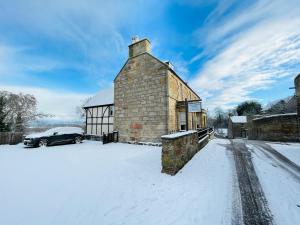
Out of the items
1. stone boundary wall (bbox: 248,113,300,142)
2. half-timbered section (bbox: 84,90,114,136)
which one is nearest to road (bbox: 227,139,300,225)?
stone boundary wall (bbox: 248,113,300,142)

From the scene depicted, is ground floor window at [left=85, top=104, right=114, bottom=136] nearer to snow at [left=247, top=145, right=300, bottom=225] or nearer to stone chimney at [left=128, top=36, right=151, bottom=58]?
stone chimney at [left=128, top=36, right=151, bottom=58]

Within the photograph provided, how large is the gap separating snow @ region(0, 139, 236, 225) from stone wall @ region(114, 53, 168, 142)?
625 centimetres

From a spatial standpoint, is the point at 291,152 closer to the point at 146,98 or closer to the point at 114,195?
the point at 146,98

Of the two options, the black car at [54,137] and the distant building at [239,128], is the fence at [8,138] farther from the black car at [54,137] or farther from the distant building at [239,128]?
the distant building at [239,128]

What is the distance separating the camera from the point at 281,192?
4.26m

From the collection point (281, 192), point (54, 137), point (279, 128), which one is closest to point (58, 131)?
point (54, 137)

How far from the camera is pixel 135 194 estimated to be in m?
4.06

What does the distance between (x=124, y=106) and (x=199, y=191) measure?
11267 mm

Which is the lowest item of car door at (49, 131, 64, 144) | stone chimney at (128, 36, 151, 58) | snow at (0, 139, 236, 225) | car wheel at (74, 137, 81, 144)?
snow at (0, 139, 236, 225)

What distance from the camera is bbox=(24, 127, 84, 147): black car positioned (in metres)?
11.9

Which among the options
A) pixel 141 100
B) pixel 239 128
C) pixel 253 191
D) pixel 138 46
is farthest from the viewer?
pixel 239 128

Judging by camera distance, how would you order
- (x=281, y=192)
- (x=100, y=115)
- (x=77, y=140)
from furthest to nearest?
1. (x=100, y=115)
2. (x=77, y=140)
3. (x=281, y=192)

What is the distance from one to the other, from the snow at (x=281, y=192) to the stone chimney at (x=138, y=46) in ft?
38.6

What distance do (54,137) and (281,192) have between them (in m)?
14.7
